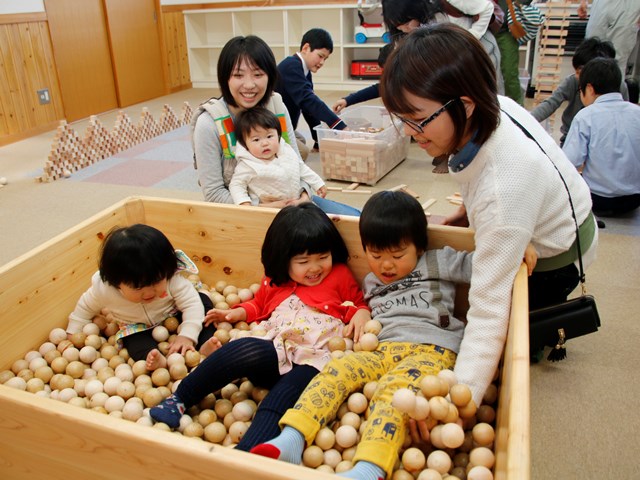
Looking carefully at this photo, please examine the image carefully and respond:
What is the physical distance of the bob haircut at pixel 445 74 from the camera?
1.09m

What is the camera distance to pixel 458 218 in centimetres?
173

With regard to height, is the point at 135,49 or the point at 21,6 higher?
the point at 21,6

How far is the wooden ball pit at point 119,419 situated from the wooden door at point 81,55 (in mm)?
3765

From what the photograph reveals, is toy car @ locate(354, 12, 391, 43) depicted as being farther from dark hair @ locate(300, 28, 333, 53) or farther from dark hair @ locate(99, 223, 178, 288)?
dark hair @ locate(99, 223, 178, 288)

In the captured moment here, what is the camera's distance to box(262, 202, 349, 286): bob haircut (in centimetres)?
156

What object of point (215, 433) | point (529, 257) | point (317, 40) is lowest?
point (215, 433)

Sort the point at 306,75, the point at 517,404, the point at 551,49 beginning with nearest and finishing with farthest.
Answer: the point at 517,404, the point at 306,75, the point at 551,49

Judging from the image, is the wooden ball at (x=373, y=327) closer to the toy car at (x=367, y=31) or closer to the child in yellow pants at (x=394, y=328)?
the child in yellow pants at (x=394, y=328)

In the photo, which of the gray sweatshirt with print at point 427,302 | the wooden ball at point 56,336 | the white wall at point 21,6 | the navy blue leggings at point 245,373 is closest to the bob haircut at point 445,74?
the gray sweatshirt with print at point 427,302

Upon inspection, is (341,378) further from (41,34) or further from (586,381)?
(41,34)

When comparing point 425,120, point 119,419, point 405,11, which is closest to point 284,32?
point 405,11

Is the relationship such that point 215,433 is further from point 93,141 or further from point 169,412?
point 93,141

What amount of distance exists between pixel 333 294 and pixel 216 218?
491 millimetres

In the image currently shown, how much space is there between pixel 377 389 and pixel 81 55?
5009 millimetres
